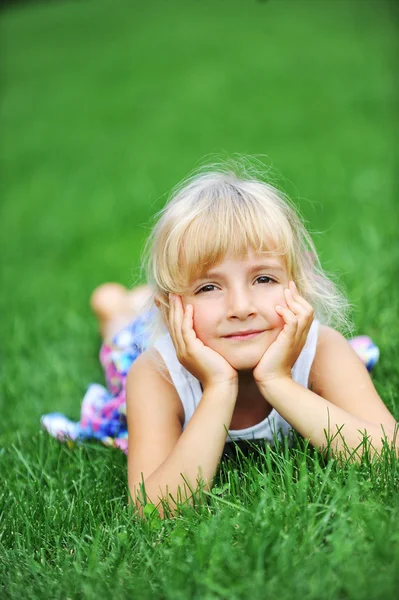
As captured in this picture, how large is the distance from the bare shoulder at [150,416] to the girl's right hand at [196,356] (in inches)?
8.3

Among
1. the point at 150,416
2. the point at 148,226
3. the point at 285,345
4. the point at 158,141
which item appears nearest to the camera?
the point at 285,345

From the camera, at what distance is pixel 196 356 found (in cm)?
267

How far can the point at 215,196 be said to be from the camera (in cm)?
279

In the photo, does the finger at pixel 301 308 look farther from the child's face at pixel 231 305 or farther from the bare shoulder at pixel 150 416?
the bare shoulder at pixel 150 416

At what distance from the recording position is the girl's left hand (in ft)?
8.67

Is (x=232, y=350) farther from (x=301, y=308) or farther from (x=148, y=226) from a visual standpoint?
(x=148, y=226)

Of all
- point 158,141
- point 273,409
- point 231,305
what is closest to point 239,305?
point 231,305

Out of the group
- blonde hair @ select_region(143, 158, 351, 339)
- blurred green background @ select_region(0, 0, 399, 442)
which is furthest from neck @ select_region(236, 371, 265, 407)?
blurred green background @ select_region(0, 0, 399, 442)

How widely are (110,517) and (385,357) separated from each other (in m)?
1.66

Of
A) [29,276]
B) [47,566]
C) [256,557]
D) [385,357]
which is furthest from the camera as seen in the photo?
[29,276]

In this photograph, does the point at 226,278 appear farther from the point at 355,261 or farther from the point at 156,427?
the point at 355,261

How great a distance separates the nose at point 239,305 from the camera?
2.59 m

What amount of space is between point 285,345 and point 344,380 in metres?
0.34

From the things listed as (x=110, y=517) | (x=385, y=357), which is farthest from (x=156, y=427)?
(x=385, y=357)
